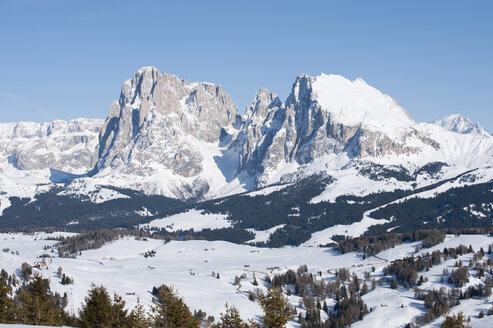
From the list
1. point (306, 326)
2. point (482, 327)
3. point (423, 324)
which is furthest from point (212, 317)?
point (482, 327)

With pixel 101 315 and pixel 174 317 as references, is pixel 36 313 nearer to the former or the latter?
pixel 101 315

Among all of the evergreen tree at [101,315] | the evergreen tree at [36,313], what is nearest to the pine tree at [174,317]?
the evergreen tree at [101,315]

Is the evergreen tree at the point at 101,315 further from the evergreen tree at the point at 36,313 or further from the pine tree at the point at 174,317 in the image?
the pine tree at the point at 174,317

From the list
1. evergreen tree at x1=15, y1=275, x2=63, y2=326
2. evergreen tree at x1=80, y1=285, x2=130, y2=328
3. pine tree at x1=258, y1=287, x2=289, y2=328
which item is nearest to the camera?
pine tree at x1=258, y1=287, x2=289, y2=328

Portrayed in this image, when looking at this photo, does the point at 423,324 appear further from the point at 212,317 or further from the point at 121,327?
the point at 121,327

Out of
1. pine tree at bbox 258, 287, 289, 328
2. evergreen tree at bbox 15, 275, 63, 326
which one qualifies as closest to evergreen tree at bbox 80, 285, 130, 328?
evergreen tree at bbox 15, 275, 63, 326

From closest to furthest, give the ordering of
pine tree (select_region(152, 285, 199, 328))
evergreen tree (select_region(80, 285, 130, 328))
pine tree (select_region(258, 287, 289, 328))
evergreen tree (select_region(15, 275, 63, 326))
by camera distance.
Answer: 1. pine tree (select_region(258, 287, 289, 328))
2. pine tree (select_region(152, 285, 199, 328))
3. evergreen tree (select_region(80, 285, 130, 328))
4. evergreen tree (select_region(15, 275, 63, 326))

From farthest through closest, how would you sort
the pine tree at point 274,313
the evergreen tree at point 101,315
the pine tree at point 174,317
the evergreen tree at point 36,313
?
1. the evergreen tree at point 36,313
2. the evergreen tree at point 101,315
3. the pine tree at point 174,317
4. the pine tree at point 274,313

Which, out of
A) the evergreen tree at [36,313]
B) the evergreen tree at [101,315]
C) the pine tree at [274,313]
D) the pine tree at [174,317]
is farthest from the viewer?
the evergreen tree at [36,313]

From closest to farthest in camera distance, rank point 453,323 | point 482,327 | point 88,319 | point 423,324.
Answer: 1. point 453,323
2. point 88,319
3. point 482,327
4. point 423,324

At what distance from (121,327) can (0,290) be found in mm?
22401

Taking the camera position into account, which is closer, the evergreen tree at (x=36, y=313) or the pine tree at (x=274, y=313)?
the pine tree at (x=274, y=313)

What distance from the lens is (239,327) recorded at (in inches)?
3332

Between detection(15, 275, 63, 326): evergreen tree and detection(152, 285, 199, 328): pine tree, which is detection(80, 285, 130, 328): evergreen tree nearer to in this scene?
detection(15, 275, 63, 326): evergreen tree
